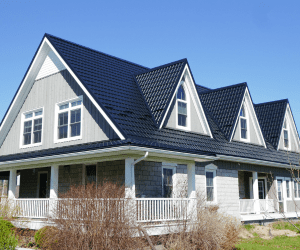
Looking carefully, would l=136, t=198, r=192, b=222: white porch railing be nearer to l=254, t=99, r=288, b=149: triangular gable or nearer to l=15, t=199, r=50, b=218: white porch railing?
l=15, t=199, r=50, b=218: white porch railing

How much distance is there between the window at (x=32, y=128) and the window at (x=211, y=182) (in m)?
7.93

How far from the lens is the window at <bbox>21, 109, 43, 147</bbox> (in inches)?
677

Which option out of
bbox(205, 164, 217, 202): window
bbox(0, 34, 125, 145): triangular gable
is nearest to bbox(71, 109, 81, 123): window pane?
bbox(0, 34, 125, 145): triangular gable

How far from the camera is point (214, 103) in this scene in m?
21.1

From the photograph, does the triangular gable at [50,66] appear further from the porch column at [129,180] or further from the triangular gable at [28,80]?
the porch column at [129,180]

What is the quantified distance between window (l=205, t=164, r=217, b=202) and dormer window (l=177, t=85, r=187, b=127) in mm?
2523

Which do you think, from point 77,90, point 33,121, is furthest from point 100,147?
point 33,121

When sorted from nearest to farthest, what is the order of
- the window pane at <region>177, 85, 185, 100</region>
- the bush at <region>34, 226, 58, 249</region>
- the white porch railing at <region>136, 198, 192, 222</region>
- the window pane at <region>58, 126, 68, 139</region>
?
the bush at <region>34, 226, 58, 249</region>
the white porch railing at <region>136, 198, 192, 222</region>
the window pane at <region>58, 126, 68, 139</region>
the window pane at <region>177, 85, 185, 100</region>

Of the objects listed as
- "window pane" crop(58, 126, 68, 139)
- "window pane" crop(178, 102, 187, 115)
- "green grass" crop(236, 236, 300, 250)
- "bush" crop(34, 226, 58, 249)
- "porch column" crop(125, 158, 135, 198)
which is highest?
"window pane" crop(178, 102, 187, 115)

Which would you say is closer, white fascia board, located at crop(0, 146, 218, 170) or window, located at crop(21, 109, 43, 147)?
white fascia board, located at crop(0, 146, 218, 170)

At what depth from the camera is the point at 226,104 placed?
20406 millimetres

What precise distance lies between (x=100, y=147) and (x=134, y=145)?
133 cm

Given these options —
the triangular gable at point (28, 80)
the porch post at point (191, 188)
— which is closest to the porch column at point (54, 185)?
the triangular gable at point (28, 80)

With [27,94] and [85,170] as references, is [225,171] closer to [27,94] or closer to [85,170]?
[85,170]
